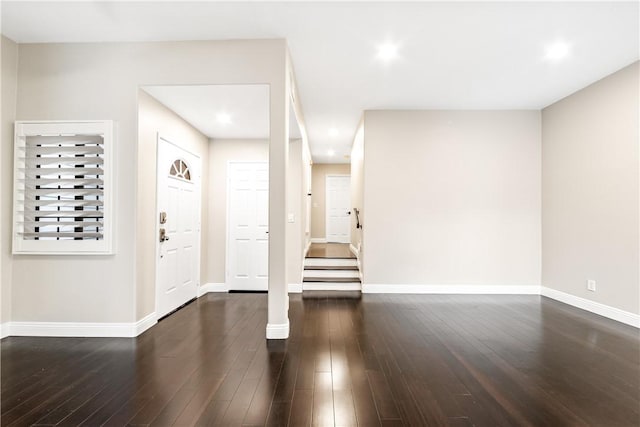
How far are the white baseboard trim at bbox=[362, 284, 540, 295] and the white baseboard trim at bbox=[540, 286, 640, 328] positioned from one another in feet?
0.94

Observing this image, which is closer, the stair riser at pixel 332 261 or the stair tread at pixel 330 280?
the stair tread at pixel 330 280

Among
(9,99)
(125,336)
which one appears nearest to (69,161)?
(9,99)

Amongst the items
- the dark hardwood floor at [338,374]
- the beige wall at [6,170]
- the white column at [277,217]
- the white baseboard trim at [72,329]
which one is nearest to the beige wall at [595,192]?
the dark hardwood floor at [338,374]

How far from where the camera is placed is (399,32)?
3.21 metres

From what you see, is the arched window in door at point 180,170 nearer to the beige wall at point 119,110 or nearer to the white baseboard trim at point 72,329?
the beige wall at point 119,110

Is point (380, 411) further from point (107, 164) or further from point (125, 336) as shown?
point (107, 164)

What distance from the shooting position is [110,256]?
3359 millimetres

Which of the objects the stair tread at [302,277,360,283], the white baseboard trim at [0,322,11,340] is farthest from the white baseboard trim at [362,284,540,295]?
the white baseboard trim at [0,322,11,340]

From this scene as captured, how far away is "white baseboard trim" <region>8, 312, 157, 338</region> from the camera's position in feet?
11.0

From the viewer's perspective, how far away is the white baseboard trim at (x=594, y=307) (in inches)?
151

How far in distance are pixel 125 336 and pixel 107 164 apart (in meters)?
1.75

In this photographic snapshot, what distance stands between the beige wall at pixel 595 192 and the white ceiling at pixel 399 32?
412 millimetres

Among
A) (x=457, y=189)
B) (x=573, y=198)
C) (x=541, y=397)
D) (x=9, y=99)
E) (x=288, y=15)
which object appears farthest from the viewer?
(x=457, y=189)

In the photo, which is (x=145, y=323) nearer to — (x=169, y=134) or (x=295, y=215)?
(x=169, y=134)
